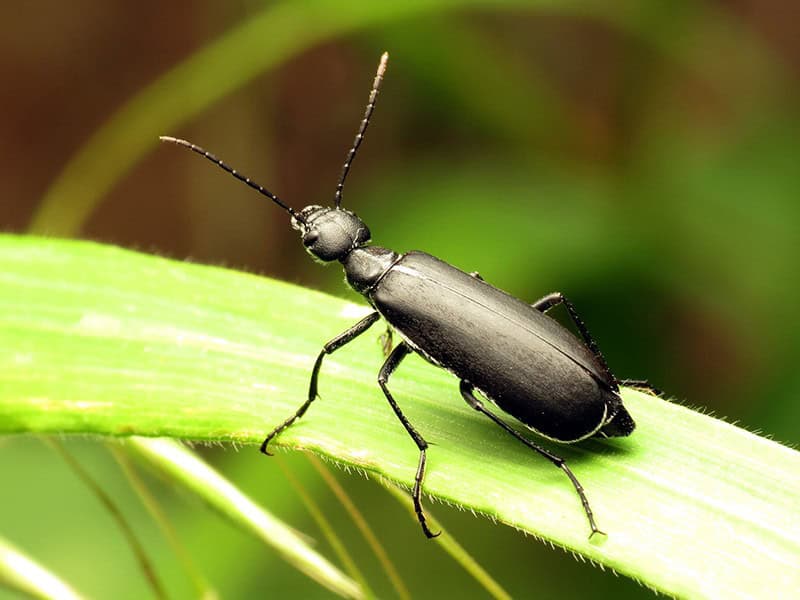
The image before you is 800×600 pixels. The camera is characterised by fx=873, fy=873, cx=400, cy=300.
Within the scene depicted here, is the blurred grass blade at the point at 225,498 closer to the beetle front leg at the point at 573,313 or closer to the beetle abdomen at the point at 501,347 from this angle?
the beetle abdomen at the point at 501,347

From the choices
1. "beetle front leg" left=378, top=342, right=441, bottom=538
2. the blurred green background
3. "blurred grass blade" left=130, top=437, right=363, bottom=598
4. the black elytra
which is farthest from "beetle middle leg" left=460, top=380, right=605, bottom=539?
the blurred green background

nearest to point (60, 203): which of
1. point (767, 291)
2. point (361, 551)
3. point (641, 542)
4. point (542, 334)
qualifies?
point (361, 551)

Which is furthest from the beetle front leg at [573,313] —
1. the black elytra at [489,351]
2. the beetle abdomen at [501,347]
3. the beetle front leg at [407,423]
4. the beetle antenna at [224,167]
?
the beetle antenna at [224,167]

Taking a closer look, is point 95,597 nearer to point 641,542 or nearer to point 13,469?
point 13,469

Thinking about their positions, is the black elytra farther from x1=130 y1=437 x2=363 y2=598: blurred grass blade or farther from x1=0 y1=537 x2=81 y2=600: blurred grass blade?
x1=0 y1=537 x2=81 y2=600: blurred grass blade

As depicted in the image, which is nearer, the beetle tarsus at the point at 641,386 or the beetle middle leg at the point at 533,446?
the beetle middle leg at the point at 533,446

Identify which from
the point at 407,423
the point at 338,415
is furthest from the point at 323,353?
the point at 407,423
